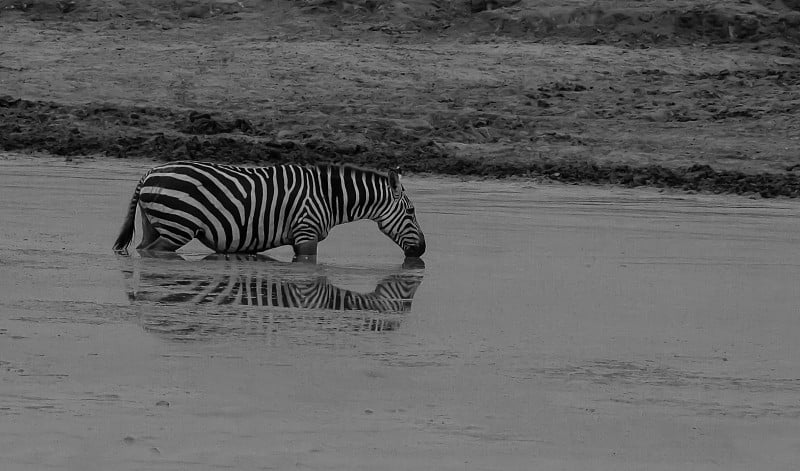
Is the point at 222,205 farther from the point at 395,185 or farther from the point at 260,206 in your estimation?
the point at 395,185

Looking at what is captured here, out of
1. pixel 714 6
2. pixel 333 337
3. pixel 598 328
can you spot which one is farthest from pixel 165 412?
pixel 714 6

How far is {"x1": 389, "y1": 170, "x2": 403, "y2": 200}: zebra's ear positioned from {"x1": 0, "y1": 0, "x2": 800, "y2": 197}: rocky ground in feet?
16.9

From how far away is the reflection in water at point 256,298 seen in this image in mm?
8242

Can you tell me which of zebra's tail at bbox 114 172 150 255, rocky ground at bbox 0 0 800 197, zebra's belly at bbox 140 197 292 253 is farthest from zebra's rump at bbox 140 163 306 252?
rocky ground at bbox 0 0 800 197

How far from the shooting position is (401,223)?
11711 millimetres

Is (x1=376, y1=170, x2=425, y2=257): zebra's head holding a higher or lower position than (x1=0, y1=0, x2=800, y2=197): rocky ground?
higher

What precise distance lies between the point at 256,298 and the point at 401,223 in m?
2.70

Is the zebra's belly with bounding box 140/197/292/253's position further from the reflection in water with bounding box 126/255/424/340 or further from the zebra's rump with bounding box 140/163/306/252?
the reflection in water with bounding box 126/255/424/340

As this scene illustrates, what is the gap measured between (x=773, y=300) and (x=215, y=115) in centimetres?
1032

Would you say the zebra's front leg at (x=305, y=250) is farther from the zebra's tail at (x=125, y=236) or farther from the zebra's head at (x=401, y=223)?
the zebra's tail at (x=125, y=236)

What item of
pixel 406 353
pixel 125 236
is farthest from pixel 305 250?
pixel 406 353

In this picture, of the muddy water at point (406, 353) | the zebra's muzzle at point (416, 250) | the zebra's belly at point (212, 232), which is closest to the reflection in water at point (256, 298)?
the muddy water at point (406, 353)

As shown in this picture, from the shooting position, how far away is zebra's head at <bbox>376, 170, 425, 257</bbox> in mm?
11625

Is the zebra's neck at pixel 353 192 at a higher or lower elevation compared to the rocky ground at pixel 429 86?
higher
